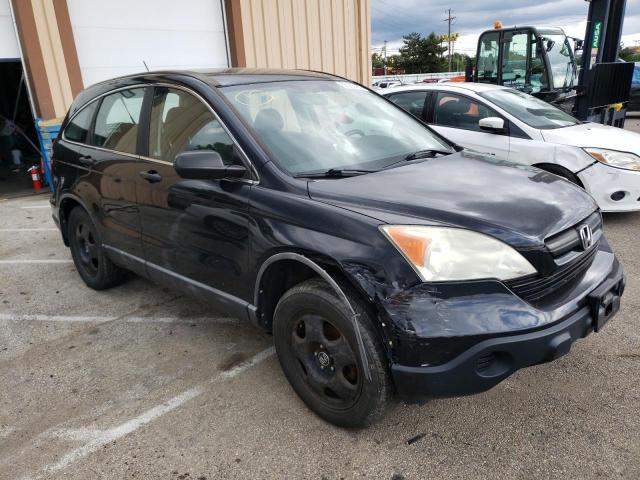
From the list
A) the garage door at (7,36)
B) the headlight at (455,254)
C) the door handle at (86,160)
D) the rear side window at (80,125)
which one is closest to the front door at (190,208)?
the door handle at (86,160)

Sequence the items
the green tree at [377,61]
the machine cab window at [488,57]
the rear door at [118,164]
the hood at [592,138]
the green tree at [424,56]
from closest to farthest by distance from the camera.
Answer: the rear door at [118,164], the hood at [592,138], the machine cab window at [488,57], the green tree at [424,56], the green tree at [377,61]

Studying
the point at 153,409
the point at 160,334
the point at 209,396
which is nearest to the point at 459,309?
the point at 209,396

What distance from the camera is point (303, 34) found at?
461 inches

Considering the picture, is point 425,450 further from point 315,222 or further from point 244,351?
point 244,351

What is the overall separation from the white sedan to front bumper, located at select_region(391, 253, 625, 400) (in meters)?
3.80

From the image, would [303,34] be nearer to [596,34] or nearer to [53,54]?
[53,54]

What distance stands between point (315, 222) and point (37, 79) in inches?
320

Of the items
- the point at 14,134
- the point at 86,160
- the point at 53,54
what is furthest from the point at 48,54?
the point at 86,160

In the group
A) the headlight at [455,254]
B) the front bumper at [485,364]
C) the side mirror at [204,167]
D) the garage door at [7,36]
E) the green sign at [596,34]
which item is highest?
the garage door at [7,36]

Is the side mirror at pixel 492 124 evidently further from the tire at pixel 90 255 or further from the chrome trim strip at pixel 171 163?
the tire at pixel 90 255

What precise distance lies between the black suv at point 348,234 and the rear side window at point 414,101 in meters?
3.15

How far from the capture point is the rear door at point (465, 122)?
596 centimetres

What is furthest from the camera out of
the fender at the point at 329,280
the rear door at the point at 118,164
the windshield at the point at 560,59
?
the windshield at the point at 560,59

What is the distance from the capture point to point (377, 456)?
2.35 meters
